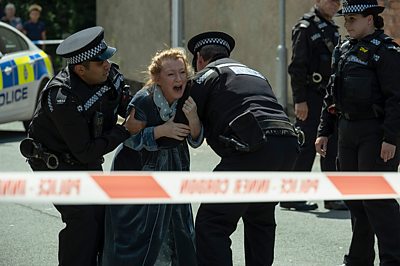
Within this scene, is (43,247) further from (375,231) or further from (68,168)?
(375,231)

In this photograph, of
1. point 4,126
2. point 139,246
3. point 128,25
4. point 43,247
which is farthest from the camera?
point 128,25

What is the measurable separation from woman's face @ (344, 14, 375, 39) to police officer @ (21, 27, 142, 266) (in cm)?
160

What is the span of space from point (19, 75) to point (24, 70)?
0.56ft

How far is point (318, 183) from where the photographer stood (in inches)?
230

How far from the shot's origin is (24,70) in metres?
14.1

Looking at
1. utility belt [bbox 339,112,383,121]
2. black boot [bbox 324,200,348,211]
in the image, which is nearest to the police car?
black boot [bbox 324,200,348,211]

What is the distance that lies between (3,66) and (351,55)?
7.68 meters

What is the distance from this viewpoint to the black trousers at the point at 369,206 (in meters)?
6.65

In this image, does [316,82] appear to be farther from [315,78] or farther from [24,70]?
[24,70]

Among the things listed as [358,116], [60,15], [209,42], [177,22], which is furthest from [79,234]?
[60,15]

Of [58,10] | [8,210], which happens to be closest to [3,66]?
[8,210]

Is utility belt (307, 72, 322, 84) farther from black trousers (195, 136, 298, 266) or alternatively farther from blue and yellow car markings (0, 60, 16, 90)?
blue and yellow car markings (0, 60, 16, 90)

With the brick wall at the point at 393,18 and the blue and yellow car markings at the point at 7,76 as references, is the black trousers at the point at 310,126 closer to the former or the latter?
the brick wall at the point at 393,18

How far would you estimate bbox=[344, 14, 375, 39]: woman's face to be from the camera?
6750 mm
